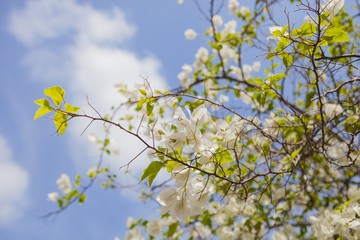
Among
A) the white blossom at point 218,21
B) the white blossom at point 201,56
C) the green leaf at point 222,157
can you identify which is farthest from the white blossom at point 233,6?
the green leaf at point 222,157

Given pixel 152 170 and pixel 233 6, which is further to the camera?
pixel 233 6

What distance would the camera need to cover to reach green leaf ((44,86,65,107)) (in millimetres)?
922

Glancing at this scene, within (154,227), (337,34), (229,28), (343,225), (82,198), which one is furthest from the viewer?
(229,28)

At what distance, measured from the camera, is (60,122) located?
955 millimetres

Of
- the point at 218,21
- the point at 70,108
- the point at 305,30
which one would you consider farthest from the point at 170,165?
the point at 218,21

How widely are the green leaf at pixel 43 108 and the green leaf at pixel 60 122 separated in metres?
0.03

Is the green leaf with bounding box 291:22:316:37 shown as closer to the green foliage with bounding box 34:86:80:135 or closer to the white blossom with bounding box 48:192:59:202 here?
the green foliage with bounding box 34:86:80:135

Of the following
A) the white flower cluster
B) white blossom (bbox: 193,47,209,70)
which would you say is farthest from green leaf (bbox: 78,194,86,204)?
the white flower cluster

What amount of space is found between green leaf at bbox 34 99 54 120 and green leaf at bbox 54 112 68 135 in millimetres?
28

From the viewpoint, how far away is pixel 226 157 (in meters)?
1.02

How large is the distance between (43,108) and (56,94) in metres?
0.05

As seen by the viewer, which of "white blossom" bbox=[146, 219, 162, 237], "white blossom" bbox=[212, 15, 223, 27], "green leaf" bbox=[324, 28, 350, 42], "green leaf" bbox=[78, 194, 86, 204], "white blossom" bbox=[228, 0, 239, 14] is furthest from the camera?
"white blossom" bbox=[228, 0, 239, 14]

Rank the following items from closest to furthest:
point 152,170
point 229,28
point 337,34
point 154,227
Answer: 1. point 152,170
2. point 337,34
3. point 154,227
4. point 229,28

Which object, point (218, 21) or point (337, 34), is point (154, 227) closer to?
point (337, 34)
